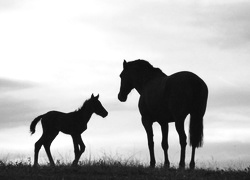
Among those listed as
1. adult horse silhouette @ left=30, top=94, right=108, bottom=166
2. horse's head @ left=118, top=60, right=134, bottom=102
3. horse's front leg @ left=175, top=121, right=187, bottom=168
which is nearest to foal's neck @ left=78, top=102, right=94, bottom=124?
adult horse silhouette @ left=30, top=94, right=108, bottom=166

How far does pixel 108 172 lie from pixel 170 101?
9.08 feet

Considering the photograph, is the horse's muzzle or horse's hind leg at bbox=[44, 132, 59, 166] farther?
horse's hind leg at bbox=[44, 132, 59, 166]

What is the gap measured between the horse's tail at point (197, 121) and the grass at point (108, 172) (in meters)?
0.88

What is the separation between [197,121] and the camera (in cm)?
1399

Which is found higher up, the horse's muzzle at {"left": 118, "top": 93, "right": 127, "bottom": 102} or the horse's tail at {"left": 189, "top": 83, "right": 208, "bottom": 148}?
the horse's muzzle at {"left": 118, "top": 93, "right": 127, "bottom": 102}

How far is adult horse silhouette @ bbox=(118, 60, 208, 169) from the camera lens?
45.3 ft

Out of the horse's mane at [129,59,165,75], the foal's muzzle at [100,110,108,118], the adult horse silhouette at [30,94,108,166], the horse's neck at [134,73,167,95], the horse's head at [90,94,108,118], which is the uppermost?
the horse's mane at [129,59,165,75]

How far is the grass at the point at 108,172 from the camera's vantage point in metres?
11.7

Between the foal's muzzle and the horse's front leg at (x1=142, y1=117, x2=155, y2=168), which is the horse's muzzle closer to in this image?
the foal's muzzle

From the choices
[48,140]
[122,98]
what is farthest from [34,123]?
[122,98]

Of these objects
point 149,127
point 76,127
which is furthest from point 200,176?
point 76,127

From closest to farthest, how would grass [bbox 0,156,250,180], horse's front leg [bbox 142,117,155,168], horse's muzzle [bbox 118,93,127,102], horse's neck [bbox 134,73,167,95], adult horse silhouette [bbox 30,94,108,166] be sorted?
grass [bbox 0,156,250,180] < horse's front leg [bbox 142,117,155,168] < horse's neck [bbox 134,73,167,95] < horse's muzzle [bbox 118,93,127,102] < adult horse silhouette [bbox 30,94,108,166]

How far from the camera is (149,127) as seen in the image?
15.0 meters

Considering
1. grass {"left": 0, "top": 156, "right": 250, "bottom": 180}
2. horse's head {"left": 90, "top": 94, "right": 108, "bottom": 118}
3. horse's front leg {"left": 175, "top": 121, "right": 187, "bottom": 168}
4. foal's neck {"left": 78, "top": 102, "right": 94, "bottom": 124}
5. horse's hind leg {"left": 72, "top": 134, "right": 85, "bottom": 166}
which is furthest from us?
horse's head {"left": 90, "top": 94, "right": 108, "bottom": 118}
